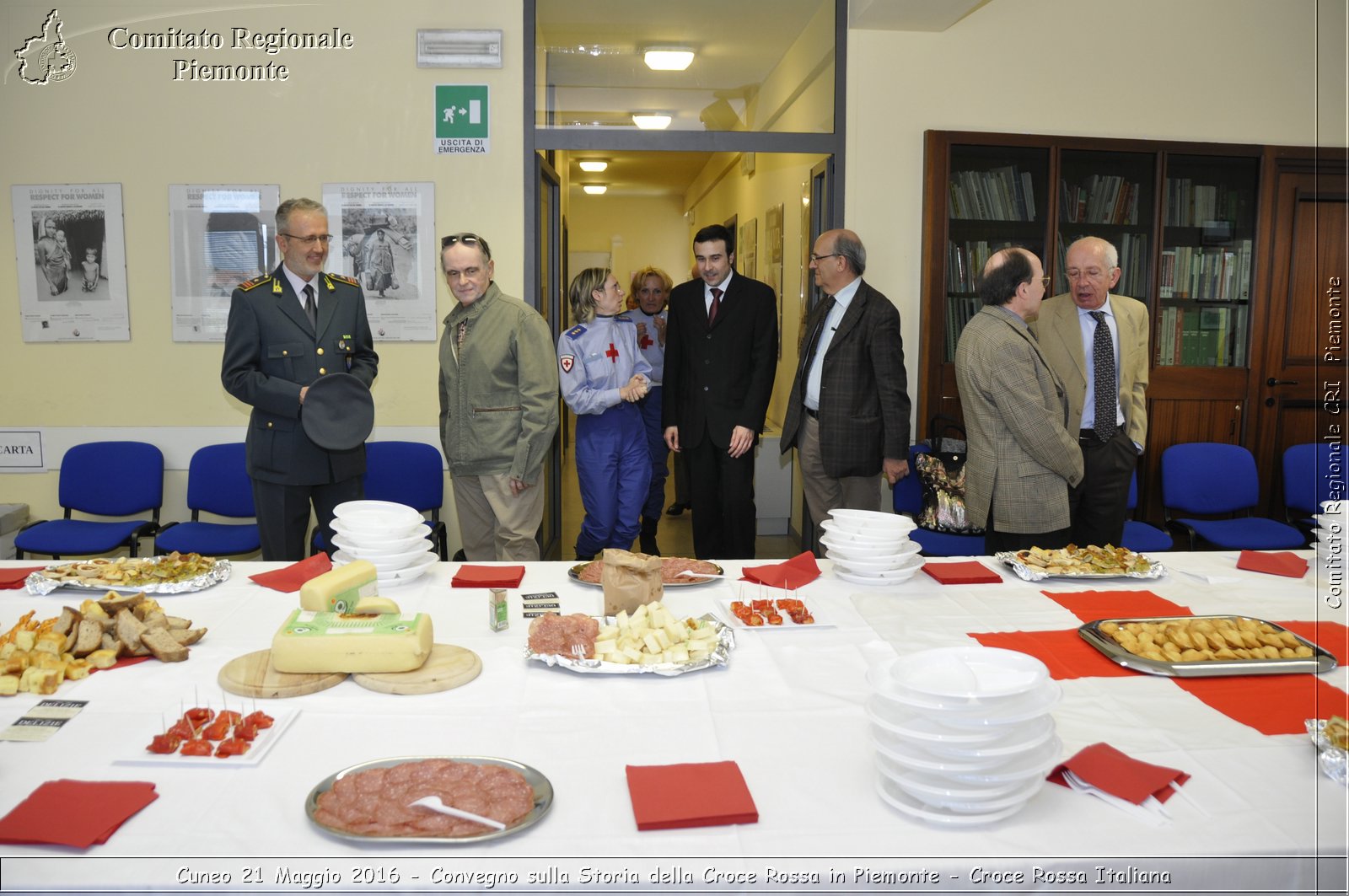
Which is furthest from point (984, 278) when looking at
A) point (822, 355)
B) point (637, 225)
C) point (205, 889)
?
point (637, 225)

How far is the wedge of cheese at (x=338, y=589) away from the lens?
6.32 ft

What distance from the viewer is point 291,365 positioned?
139 inches

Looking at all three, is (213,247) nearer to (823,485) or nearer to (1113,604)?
(823,485)

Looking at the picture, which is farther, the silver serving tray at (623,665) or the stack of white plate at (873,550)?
the stack of white plate at (873,550)

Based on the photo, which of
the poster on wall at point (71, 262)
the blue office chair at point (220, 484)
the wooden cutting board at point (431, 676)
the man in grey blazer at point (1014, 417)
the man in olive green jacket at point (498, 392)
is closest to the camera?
the wooden cutting board at point (431, 676)

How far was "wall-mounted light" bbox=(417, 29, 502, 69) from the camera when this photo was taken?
4688mm

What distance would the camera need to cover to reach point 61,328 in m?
4.82

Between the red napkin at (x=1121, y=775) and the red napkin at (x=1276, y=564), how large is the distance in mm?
1346

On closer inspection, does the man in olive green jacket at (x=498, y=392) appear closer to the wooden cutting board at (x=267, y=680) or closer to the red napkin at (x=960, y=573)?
the red napkin at (x=960, y=573)

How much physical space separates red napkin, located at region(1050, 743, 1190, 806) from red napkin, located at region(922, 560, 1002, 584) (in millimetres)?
968

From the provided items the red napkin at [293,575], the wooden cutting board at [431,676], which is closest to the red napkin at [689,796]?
the wooden cutting board at [431,676]

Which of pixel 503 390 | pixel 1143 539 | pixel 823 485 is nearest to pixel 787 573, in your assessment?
pixel 503 390

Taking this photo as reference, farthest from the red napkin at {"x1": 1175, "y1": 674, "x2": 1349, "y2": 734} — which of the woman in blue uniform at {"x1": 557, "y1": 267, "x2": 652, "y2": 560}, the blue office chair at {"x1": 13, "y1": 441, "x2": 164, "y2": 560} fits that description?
the blue office chair at {"x1": 13, "y1": 441, "x2": 164, "y2": 560}

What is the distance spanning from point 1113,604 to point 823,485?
2167 millimetres
